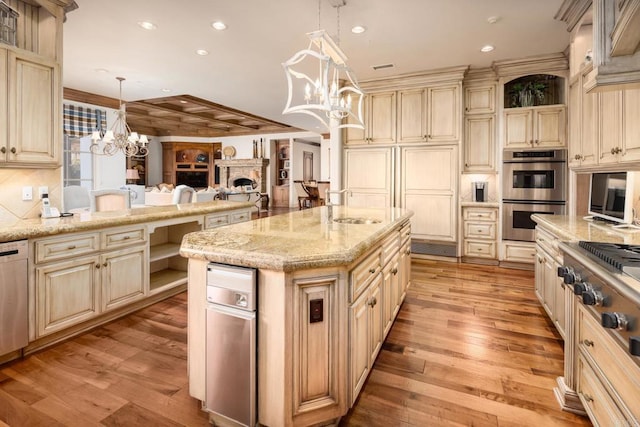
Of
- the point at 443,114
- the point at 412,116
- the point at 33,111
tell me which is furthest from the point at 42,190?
the point at 443,114

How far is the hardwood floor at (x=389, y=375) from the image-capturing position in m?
1.72

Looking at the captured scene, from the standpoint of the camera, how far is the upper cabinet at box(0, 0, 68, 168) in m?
2.55

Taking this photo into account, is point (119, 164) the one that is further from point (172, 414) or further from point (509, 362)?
point (509, 362)

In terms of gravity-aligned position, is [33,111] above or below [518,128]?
below

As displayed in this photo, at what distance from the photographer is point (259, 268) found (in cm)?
147

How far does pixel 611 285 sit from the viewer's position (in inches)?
46.8

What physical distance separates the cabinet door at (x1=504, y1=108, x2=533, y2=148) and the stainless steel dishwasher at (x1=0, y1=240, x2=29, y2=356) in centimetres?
520

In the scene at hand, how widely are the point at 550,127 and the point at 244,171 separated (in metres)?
10.3

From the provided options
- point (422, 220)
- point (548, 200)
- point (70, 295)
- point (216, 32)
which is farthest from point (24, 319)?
point (548, 200)

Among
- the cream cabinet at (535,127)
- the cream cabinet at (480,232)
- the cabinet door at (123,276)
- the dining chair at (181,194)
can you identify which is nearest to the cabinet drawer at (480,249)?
the cream cabinet at (480,232)

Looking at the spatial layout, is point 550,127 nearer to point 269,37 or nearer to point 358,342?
point 269,37

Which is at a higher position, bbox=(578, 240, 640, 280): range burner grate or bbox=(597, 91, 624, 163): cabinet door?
bbox=(597, 91, 624, 163): cabinet door

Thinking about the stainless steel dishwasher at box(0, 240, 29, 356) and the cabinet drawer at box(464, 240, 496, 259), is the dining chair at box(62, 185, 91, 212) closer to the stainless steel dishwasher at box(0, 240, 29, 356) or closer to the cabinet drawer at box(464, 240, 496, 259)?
the stainless steel dishwasher at box(0, 240, 29, 356)

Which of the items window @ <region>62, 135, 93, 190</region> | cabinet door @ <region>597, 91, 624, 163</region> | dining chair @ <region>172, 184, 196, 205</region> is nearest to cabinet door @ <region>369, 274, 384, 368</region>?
cabinet door @ <region>597, 91, 624, 163</region>
